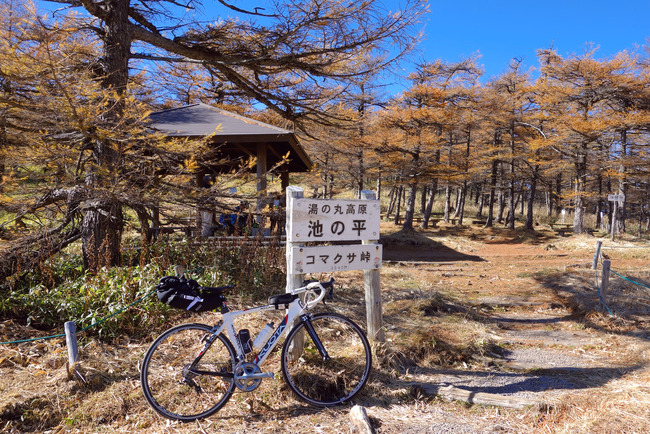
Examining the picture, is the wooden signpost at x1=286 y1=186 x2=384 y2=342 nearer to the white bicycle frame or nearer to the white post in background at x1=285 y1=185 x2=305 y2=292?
the white post in background at x1=285 y1=185 x2=305 y2=292

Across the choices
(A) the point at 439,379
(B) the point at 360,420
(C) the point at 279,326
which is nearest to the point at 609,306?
(A) the point at 439,379

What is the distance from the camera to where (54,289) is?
5.09m

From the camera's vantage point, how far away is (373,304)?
14.2 ft

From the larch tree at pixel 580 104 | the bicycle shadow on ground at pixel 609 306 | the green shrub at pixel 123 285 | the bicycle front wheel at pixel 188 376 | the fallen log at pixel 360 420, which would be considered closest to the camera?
the fallen log at pixel 360 420

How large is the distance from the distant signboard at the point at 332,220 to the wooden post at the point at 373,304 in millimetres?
172

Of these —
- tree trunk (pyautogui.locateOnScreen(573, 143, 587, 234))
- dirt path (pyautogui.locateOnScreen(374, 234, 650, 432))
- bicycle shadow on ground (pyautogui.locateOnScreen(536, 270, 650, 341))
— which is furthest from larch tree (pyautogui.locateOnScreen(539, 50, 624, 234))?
bicycle shadow on ground (pyautogui.locateOnScreen(536, 270, 650, 341))

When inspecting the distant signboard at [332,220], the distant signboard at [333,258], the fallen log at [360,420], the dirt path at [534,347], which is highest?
the distant signboard at [332,220]

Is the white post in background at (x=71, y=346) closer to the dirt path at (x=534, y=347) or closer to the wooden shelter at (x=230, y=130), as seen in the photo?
the dirt path at (x=534, y=347)

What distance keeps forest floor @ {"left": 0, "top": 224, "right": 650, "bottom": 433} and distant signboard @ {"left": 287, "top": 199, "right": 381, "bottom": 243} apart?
1.24 m

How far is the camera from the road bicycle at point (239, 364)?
320 centimetres

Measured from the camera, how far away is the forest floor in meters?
3.12

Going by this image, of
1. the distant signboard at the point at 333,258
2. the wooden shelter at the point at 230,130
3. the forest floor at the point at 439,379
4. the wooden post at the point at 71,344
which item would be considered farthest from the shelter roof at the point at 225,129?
the wooden post at the point at 71,344

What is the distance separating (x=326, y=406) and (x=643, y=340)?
4.66 meters

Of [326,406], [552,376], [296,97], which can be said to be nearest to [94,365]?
[326,406]
